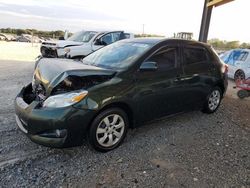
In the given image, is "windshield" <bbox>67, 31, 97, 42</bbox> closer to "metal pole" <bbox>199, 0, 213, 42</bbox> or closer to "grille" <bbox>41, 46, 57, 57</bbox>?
"grille" <bbox>41, 46, 57, 57</bbox>

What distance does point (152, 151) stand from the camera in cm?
361

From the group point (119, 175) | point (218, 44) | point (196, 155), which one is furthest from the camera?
point (218, 44)

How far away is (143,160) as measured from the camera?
3346mm

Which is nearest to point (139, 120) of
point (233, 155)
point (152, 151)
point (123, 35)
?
point (152, 151)

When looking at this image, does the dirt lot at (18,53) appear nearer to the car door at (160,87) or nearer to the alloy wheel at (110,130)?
the car door at (160,87)

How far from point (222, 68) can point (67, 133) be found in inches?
150

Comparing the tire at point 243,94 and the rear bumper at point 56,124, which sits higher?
the rear bumper at point 56,124

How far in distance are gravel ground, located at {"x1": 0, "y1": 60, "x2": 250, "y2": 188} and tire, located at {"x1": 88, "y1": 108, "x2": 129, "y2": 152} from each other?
137mm

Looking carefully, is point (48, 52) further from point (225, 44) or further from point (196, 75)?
point (225, 44)

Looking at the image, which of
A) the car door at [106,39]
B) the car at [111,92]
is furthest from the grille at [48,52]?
the car at [111,92]

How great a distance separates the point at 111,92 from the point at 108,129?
54 cm

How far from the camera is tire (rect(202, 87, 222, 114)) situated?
522 cm

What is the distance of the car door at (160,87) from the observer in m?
3.71

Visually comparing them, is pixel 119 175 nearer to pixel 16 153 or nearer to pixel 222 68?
pixel 16 153
